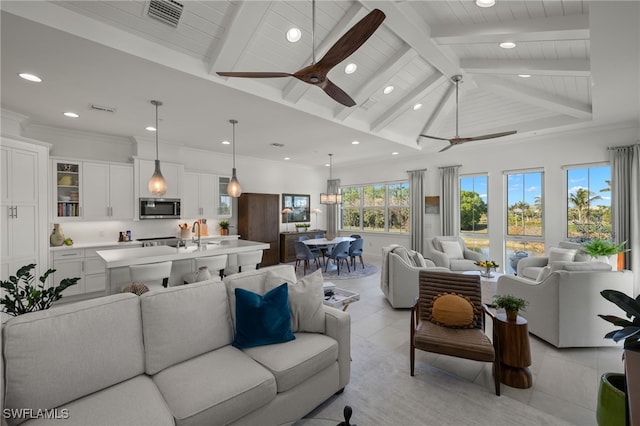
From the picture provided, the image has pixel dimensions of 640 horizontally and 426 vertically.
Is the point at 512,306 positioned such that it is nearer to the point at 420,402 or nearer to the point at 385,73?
the point at 420,402

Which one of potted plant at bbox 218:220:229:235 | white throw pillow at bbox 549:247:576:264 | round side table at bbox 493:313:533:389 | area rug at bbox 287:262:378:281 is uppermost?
potted plant at bbox 218:220:229:235

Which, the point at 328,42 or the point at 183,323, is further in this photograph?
the point at 328,42

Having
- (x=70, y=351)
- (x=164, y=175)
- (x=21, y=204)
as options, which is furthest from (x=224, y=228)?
(x=70, y=351)

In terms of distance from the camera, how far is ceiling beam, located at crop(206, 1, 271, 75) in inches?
101

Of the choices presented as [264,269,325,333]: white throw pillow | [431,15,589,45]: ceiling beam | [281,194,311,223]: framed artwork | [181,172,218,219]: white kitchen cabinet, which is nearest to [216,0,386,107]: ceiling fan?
[264,269,325,333]: white throw pillow

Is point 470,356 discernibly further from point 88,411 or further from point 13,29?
point 13,29

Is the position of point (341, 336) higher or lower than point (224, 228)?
lower

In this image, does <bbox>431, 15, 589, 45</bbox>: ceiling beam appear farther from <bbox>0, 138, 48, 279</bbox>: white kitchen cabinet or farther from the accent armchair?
<bbox>0, 138, 48, 279</bbox>: white kitchen cabinet

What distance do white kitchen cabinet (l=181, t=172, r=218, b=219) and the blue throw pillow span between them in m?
4.65

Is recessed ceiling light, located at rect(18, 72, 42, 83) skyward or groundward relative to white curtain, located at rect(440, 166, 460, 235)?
skyward

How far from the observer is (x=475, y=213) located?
6.80 m

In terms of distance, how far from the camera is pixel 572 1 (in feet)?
8.44

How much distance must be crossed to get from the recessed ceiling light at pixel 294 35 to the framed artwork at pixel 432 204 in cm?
552

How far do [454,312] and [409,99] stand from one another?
3572 millimetres
